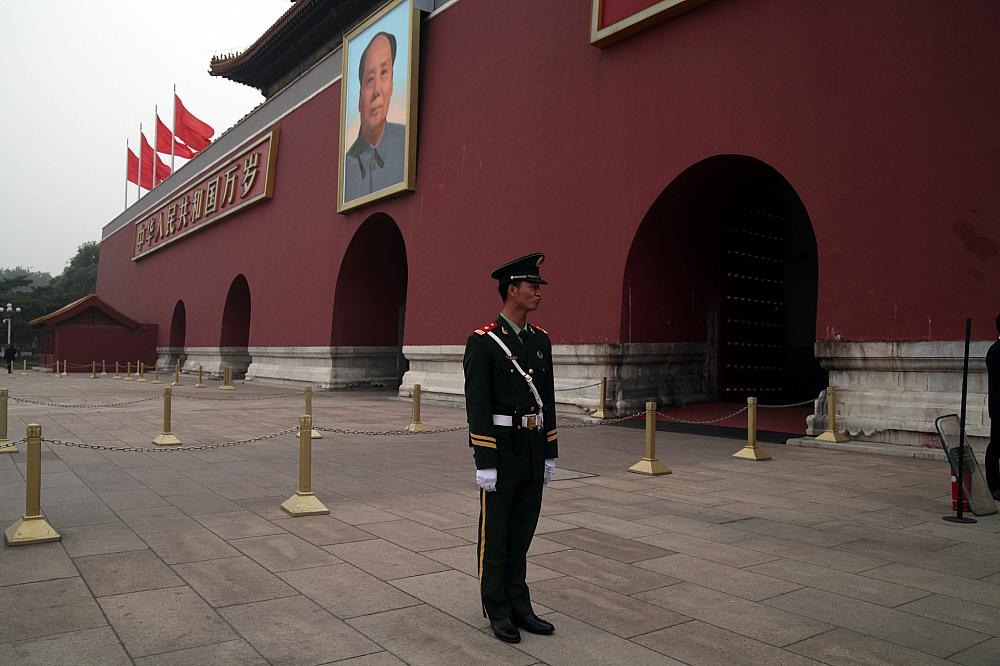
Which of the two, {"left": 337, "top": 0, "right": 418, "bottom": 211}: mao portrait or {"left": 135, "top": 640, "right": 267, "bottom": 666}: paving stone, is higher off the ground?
{"left": 337, "top": 0, "right": 418, "bottom": 211}: mao portrait

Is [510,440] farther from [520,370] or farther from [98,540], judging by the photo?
[98,540]

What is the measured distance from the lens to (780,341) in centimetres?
1306

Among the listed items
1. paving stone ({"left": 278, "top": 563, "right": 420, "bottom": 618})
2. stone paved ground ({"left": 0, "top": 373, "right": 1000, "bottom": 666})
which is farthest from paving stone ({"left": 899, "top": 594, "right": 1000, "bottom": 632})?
paving stone ({"left": 278, "top": 563, "right": 420, "bottom": 618})

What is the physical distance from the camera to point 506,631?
9.75ft

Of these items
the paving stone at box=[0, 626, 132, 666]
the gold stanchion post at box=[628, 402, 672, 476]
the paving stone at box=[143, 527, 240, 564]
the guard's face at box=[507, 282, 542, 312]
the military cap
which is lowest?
the paving stone at box=[143, 527, 240, 564]

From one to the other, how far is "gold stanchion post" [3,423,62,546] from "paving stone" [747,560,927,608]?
3.97 meters

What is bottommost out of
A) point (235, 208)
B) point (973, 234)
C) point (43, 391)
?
point (43, 391)

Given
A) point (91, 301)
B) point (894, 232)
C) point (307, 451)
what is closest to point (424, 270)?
point (894, 232)

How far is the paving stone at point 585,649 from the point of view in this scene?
280 cm

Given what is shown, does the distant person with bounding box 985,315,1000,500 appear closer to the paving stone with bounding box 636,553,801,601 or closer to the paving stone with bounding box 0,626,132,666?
the paving stone with bounding box 636,553,801,601

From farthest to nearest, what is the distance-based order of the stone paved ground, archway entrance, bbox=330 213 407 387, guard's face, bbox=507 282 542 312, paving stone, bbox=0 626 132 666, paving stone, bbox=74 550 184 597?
archway entrance, bbox=330 213 407 387
paving stone, bbox=74 550 184 597
guard's face, bbox=507 282 542 312
the stone paved ground
paving stone, bbox=0 626 132 666

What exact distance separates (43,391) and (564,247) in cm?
1356

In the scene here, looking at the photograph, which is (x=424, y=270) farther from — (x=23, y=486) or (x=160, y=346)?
(x=160, y=346)

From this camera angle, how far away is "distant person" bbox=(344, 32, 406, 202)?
16.1 m
